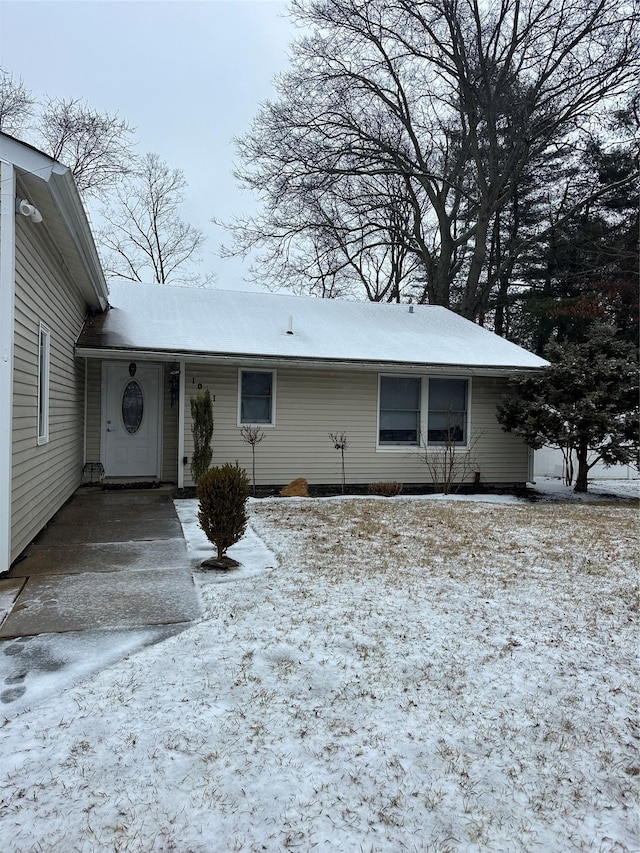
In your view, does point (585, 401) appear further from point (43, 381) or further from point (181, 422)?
point (43, 381)

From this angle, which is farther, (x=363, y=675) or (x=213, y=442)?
(x=213, y=442)

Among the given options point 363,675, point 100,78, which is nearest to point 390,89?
point 100,78

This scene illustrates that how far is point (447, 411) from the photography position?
435 inches

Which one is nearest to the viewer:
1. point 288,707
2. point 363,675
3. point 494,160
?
point 288,707

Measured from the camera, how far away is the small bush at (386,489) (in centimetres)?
1023

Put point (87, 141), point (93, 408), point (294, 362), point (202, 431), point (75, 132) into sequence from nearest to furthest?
point (202, 431), point (294, 362), point (93, 408), point (75, 132), point (87, 141)

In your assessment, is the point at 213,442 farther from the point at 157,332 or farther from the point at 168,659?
the point at 168,659


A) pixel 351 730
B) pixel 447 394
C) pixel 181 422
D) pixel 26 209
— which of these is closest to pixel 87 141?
pixel 181 422

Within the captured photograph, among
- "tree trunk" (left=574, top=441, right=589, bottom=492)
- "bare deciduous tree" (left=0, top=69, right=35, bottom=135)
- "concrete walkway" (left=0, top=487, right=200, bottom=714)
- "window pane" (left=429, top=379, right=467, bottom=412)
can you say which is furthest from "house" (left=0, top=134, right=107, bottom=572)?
"bare deciduous tree" (left=0, top=69, right=35, bottom=135)

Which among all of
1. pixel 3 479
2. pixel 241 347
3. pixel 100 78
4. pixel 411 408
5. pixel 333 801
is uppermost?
pixel 100 78

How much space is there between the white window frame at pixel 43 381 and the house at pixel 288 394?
222 centimetres

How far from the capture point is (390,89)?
63.2ft

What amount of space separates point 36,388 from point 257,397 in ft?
14.9

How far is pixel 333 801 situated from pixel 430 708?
32.3 inches
